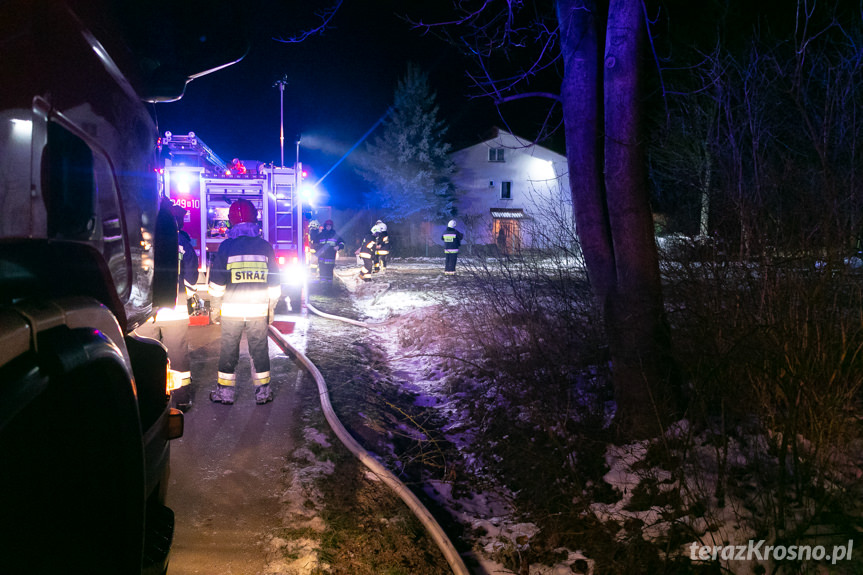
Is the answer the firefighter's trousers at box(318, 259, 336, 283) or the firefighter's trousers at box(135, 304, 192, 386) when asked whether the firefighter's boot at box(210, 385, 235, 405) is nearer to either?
the firefighter's trousers at box(135, 304, 192, 386)

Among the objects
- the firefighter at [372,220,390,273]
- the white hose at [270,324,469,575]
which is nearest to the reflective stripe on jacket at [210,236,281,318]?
the white hose at [270,324,469,575]

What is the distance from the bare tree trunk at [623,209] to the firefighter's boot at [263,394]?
3.51 metres

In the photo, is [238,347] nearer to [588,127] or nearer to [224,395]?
[224,395]

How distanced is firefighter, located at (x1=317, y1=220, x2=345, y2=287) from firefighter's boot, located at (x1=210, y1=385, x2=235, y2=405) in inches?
428

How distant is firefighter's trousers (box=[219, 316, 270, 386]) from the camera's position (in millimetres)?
Answer: 5719

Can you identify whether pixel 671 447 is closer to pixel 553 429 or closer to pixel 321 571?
pixel 553 429

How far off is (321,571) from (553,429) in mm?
2355

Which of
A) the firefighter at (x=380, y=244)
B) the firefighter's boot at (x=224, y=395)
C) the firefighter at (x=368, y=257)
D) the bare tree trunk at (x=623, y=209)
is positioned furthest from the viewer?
the firefighter at (x=380, y=244)

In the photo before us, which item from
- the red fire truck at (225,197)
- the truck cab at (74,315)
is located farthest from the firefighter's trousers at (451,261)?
the truck cab at (74,315)

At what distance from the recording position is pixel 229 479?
13.5ft

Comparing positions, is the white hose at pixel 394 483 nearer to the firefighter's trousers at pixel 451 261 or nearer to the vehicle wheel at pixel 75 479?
the vehicle wheel at pixel 75 479

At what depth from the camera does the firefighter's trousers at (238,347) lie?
572cm

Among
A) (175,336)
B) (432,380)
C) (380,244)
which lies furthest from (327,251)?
(175,336)

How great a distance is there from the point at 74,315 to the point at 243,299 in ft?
14.0
